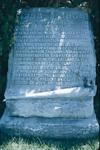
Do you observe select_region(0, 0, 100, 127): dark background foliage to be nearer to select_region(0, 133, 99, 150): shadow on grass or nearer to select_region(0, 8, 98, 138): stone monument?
select_region(0, 8, 98, 138): stone monument

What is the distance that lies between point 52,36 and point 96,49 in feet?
2.92

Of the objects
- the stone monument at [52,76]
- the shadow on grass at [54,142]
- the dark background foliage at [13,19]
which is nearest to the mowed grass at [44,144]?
the shadow on grass at [54,142]

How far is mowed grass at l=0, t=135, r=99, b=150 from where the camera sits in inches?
195

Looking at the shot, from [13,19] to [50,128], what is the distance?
5.26ft

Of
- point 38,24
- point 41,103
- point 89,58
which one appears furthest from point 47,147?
point 38,24

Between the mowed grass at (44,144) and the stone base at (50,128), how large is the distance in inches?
3.8

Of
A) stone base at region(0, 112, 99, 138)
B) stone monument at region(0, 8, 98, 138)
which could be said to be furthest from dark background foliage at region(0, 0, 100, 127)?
stone base at region(0, 112, 99, 138)

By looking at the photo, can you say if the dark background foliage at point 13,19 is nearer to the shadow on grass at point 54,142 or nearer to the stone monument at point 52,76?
the stone monument at point 52,76

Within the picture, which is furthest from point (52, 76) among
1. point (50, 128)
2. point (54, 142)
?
point (54, 142)

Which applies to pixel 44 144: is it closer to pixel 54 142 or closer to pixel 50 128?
pixel 54 142

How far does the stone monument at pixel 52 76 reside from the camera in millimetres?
5281

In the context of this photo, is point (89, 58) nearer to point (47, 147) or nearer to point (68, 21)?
point (68, 21)

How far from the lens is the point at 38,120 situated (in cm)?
534

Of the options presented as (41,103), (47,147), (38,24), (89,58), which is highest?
(38,24)
